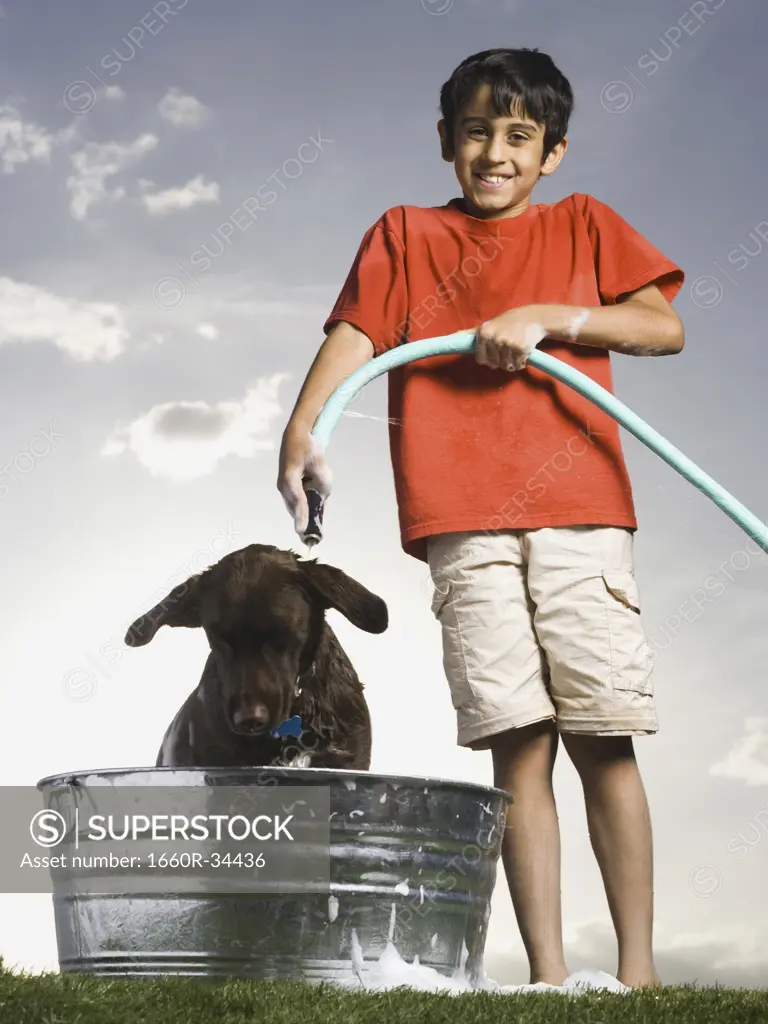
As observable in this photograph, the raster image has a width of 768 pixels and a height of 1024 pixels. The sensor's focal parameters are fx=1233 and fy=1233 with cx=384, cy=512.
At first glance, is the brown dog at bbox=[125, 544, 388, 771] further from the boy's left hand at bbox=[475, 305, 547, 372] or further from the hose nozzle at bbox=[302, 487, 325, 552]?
the boy's left hand at bbox=[475, 305, 547, 372]

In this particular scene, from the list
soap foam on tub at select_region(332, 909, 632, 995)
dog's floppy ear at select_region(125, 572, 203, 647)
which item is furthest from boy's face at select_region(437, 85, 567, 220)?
soap foam on tub at select_region(332, 909, 632, 995)

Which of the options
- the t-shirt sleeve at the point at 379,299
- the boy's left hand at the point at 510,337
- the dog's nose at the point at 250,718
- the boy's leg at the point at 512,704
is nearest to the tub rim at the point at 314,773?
the dog's nose at the point at 250,718

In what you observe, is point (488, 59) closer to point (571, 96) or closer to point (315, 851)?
point (571, 96)

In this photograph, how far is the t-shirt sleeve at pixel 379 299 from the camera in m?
2.58

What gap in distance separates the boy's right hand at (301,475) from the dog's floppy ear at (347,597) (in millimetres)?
85

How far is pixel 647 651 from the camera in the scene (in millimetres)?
A: 2455

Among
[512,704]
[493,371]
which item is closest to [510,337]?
[493,371]

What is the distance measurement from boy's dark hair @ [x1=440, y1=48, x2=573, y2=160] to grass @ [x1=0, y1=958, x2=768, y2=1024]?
1693mm

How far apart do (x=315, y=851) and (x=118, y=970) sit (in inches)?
15.3

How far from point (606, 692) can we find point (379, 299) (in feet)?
3.06

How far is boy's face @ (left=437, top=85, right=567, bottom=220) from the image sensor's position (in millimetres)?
2535

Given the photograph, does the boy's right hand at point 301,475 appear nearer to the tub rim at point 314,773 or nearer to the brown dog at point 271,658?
the brown dog at point 271,658

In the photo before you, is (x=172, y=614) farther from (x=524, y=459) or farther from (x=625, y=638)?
(x=625, y=638)

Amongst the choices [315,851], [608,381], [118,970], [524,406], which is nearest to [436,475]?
[524,406]
